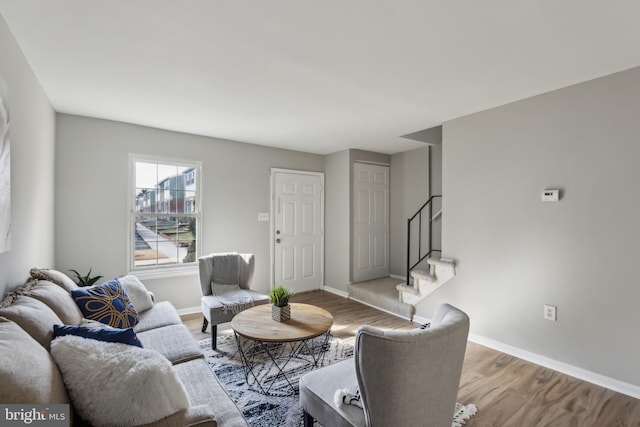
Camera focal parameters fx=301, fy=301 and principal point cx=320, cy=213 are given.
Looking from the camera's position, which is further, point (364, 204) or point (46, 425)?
point (364, 204)

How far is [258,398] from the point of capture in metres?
2.17

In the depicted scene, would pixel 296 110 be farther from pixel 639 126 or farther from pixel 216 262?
pixel 639 126

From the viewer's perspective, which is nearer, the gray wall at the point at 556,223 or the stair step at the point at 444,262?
the gray wall at the point at 556,223

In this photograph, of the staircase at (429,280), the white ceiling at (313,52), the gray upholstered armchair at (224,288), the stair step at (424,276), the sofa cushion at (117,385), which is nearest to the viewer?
the sofa cushion at (117,385)

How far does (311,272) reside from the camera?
520 centimetres

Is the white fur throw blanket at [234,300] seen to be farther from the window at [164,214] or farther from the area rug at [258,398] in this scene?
the window at [164,214]

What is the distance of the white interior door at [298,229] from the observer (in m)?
4.80

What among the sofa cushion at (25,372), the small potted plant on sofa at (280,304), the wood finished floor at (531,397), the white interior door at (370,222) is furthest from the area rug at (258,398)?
the white interior door at (370,222)

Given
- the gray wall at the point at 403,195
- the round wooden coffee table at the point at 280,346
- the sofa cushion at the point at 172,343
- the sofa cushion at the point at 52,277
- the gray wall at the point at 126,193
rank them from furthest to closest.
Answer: the gray wall at the point at 403,195
the gray wall at the point at 126,193
the round wooden coffee table at the point at 280,346
the sofa cushion at the point at 52,277
the sofa cushion at the point at 172,343

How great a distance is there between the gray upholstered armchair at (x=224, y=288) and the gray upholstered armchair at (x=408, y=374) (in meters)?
1.88

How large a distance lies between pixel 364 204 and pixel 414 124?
5.76 feet

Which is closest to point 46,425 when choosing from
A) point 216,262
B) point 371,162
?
point 216,262

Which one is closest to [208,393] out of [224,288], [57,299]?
[57,299]

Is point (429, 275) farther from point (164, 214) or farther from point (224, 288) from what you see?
point (164, 214)
